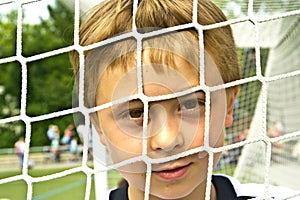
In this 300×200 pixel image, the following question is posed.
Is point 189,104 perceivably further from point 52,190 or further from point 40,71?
point 40,71

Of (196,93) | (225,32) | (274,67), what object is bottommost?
(196,93)

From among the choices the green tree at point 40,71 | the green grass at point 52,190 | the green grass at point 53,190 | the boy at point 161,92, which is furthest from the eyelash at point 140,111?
the green tree at point 40,71

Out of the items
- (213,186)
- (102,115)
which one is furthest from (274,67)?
(102,115)

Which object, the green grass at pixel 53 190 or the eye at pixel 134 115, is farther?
the green grass at pixel 53 190

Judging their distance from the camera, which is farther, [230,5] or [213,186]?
[230,5]

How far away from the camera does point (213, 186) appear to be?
45.3 inches

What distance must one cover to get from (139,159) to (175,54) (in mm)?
164

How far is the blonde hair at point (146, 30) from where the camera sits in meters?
0.99

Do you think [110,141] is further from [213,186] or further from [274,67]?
[274,67]

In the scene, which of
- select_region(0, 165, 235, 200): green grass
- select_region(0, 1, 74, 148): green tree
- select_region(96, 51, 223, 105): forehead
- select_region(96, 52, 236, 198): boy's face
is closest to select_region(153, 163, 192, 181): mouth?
select_region(96, 52, 236, 198): boy's face

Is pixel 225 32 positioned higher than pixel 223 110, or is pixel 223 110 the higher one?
pixel 225 32

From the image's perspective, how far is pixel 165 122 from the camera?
0.92 meters

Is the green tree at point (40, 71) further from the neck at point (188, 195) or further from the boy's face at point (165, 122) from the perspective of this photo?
the boy's face at point (165, 122)

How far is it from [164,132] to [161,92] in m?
0.06
